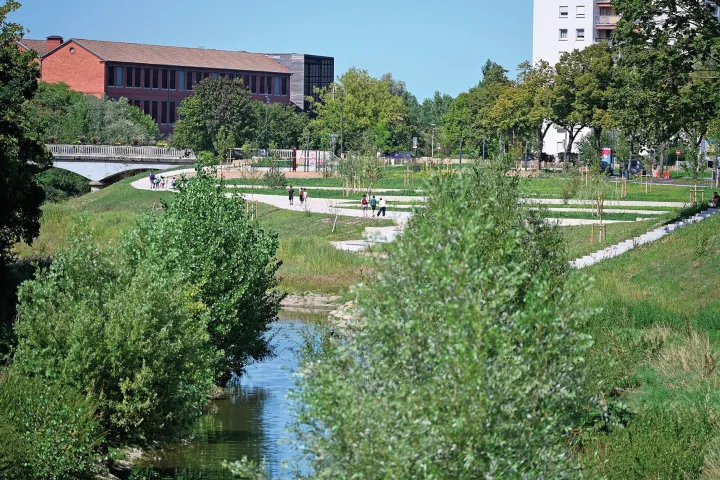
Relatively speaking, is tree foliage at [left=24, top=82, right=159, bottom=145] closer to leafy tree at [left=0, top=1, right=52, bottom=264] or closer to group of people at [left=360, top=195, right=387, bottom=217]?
group of people at [left=360, top=195, right=387, bottom=217]

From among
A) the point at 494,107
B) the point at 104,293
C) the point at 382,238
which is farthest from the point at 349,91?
the point at 382,238

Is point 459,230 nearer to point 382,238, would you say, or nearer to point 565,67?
point 382,238

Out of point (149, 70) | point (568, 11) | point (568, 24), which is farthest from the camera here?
point (149, 70)

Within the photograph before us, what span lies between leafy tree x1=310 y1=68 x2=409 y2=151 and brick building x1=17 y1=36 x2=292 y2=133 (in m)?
26.7

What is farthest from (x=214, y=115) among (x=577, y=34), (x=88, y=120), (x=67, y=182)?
(x=577, y=34)

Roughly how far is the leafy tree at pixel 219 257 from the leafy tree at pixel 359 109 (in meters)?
92.2

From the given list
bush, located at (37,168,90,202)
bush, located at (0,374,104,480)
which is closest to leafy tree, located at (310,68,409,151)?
bush, located at (37,168,90,202)

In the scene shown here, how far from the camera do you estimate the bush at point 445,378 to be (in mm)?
11469

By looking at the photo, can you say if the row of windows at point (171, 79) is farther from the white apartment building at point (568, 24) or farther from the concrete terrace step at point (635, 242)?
the concrete terrace step at point (635, 242)

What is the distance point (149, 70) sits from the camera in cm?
14962

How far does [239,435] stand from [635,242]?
22.7 m

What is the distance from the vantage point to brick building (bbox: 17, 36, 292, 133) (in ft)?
472

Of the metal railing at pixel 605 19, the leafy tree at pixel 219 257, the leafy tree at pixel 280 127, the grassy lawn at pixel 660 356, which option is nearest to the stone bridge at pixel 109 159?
the leafy tree at pixel 280 127

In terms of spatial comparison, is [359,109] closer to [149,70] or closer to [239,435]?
[149,70]
